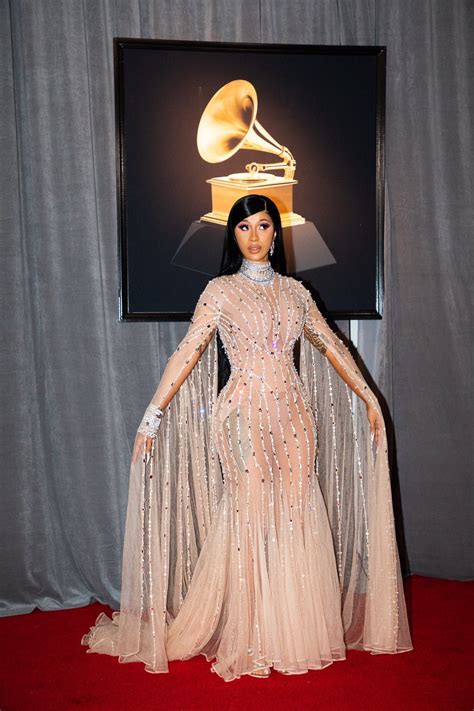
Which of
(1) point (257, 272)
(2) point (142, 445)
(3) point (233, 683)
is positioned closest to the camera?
(3) point (233, 683)

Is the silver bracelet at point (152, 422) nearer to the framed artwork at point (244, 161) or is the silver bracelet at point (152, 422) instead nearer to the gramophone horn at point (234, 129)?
the framed artwork at point (244, 161)

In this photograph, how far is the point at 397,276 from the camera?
400cm

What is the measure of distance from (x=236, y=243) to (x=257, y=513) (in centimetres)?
107

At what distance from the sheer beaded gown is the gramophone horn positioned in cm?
87

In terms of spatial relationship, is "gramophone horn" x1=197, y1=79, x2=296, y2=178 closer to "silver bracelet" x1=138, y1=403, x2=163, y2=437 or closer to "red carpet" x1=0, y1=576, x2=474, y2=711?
"silver bracelet" x1=138, y1=403, x2=163, y2=437

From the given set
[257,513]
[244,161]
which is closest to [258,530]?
[257,513]

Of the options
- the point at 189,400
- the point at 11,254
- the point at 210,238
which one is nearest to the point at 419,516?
the point at 189,400

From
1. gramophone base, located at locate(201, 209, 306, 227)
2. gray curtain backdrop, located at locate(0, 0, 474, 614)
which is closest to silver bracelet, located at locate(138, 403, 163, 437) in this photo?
gray curtain backdrop, located at locate(0, 0, 474, 614)

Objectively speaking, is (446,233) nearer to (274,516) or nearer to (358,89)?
(358,89)

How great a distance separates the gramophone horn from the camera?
3.73 metres

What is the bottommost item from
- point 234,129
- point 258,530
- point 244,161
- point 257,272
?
point 258,530

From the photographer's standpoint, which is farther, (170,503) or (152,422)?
(170,503)

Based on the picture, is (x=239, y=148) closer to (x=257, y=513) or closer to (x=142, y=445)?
(x=142, y=445)

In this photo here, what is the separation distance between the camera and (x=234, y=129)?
3.78 metres
